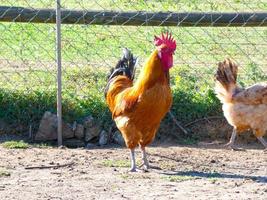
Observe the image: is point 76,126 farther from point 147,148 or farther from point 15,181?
point 15,181

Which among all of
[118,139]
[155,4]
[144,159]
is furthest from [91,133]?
[155,4]

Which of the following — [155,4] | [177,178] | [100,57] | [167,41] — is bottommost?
[177,178]

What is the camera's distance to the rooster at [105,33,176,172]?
7.88 meters

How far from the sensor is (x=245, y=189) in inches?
291

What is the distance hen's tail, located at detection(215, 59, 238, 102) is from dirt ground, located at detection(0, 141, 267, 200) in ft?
2.00

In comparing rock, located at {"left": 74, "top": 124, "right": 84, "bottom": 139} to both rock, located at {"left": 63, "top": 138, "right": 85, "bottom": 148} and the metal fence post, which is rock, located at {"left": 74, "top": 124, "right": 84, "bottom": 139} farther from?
the metal fence post

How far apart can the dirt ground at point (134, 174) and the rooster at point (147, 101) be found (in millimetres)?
367

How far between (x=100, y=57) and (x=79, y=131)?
2.32 meters

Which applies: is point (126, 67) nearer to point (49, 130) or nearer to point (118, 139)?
point (118, 139)

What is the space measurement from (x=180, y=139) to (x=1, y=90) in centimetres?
221

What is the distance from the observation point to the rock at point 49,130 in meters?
9.09

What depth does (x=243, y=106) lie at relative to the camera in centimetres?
926

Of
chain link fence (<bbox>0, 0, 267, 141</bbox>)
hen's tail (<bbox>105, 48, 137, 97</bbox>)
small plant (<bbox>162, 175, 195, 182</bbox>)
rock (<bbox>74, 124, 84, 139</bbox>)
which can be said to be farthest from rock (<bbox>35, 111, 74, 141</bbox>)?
small plant (<bbox>162, 175, 195, 182</bbox>)

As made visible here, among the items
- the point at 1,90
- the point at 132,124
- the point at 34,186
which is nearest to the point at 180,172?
the point at 132,124
